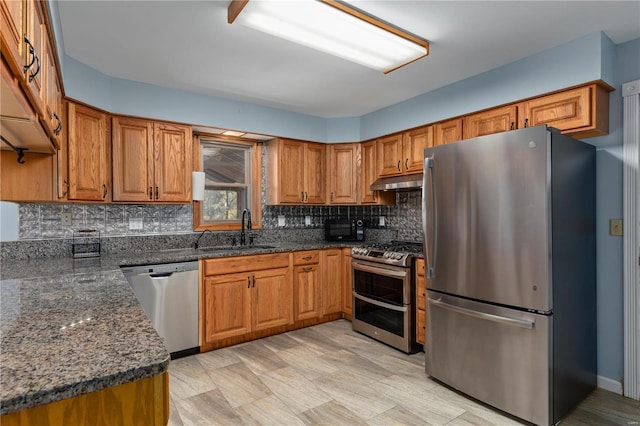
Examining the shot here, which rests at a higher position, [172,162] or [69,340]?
[172,162]

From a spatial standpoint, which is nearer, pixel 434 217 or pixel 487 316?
pixel 487 316

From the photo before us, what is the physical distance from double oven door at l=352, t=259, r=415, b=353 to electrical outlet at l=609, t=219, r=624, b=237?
1.49 metres

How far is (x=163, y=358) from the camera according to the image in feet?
2.94

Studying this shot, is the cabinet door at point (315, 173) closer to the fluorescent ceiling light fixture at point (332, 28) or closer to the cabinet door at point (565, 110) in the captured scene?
the fluorescent ceiling light fixture at point (332, 28)

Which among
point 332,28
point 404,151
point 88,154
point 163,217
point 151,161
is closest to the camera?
point 332,28

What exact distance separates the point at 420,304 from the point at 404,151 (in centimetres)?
157

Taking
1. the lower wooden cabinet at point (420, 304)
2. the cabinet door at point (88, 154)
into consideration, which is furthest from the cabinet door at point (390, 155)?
the cabinet door at point (88, 154)

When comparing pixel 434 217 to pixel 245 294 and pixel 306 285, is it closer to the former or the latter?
pixel 306 285

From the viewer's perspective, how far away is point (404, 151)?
363 centimetres

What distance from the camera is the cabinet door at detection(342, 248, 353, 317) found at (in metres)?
3.87

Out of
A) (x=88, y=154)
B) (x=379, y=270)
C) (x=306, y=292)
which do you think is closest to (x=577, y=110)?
Result: (x=379, y=270)

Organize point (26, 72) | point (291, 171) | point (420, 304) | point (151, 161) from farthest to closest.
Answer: point (291, 171) → point (151, 161) → point (420, 304) → point (26, 72)

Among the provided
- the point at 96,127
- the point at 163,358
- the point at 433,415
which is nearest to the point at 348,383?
the point at 433,415

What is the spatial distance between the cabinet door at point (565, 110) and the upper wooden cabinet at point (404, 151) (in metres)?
0.93
